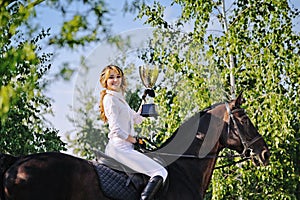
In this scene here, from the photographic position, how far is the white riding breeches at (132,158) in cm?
563

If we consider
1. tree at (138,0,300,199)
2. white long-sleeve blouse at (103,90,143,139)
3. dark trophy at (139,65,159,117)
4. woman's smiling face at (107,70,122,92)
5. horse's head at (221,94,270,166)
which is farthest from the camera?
tree at (138,0,300,199)

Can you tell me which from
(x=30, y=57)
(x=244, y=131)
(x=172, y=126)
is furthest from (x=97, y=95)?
(x=172, y=126)

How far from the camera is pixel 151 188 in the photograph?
5.55 metres

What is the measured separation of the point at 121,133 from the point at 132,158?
0.27 metres

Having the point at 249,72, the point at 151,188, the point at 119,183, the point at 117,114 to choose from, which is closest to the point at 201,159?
the point at 151,188

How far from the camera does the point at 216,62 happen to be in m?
11.2

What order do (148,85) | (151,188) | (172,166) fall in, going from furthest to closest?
1. (148,85)
2. (172,166)
3. (151,188)

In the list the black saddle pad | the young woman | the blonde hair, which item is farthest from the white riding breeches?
the blonde hair

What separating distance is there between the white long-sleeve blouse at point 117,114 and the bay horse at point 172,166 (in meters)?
0.36

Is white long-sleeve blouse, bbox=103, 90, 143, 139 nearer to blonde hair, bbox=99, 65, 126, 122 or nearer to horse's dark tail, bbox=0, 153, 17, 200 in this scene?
blonde hair, bbox=99, 65, 126, 122

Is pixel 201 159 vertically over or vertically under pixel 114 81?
under

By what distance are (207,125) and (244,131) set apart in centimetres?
44

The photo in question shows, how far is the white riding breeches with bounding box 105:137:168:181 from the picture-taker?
5629mm

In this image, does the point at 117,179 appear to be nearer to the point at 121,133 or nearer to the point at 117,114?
the point at 121,133
